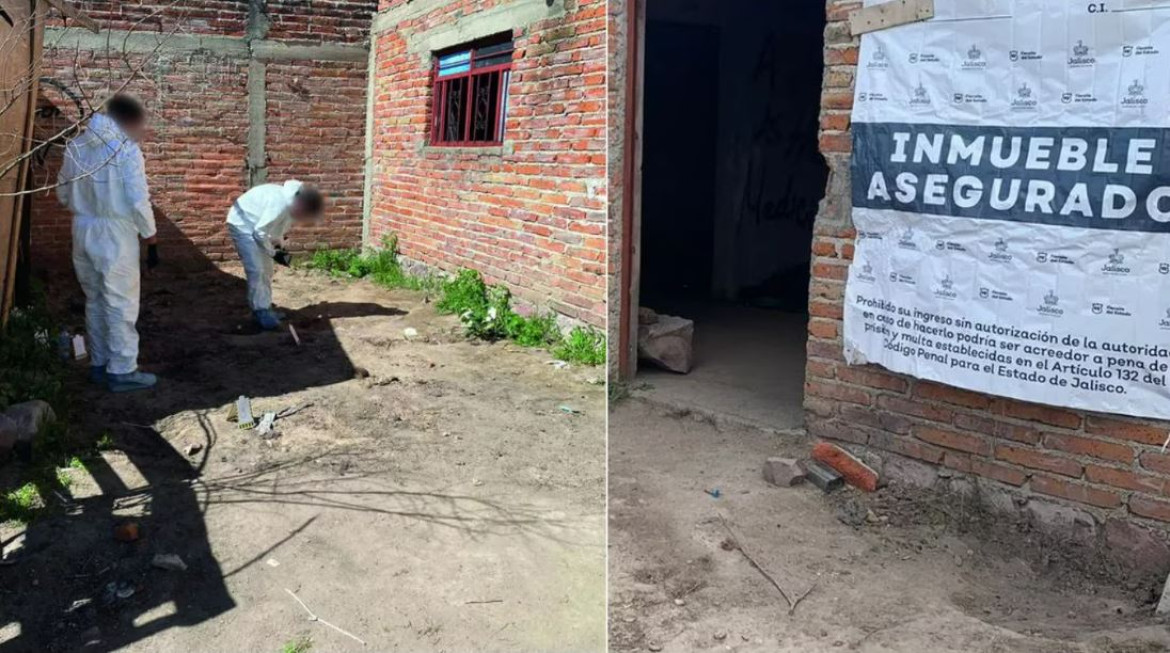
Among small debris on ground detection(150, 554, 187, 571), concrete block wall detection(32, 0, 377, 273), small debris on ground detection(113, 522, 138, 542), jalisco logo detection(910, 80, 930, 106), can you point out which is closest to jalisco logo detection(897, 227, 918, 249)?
jalisco logo detection(910, 80, 930, 106)

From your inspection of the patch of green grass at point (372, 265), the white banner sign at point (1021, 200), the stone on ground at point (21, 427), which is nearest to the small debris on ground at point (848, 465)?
the white banner sign at point (1021, 200)

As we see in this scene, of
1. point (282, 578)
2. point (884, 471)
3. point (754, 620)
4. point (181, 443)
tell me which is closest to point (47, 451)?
point (181, 443)

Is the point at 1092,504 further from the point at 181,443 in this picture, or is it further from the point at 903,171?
the point at 181,443

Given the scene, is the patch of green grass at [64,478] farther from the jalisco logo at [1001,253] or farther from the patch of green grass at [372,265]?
the patch of green grass at [372,265]

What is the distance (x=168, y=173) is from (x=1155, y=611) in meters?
10.1

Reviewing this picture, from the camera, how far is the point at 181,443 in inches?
204

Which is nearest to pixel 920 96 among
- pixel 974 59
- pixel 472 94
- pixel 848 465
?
pixel 974 59

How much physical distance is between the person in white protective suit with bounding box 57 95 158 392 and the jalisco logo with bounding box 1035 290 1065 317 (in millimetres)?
4929

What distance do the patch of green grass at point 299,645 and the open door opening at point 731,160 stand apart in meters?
4.98

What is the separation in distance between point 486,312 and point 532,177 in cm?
122

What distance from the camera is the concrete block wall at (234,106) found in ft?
33.1

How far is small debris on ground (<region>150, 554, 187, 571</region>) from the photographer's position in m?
3.74

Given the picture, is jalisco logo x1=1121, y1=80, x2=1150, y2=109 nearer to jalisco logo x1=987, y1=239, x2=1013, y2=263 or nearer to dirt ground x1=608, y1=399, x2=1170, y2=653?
jalisco logo x1=987, y1=239, x2=1013, y2=263

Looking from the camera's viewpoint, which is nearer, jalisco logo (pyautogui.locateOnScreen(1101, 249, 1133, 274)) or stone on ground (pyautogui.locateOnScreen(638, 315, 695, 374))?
jalisco logo (pyautogui.locateOnScreen(1101, 249, 1133, 274))
